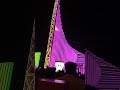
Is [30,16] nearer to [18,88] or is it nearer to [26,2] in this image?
[26,2]

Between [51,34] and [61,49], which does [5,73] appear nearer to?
[51,34]

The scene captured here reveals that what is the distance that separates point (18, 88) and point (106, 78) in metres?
1.31

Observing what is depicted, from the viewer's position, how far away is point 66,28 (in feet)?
17.5

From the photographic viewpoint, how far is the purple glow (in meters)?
5.24

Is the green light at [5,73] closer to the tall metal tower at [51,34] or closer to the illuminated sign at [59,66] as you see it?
the illuminated sign at [59,66]

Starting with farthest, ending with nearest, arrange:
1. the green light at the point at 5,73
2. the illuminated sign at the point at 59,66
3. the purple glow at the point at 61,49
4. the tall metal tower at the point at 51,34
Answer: the purple glow at the point at 61,49, the tall metal tower at the point at 51,34, the illuminated sign at the point at 59,66, the green light at the point at 5,73

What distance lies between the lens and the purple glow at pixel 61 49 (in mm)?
5242

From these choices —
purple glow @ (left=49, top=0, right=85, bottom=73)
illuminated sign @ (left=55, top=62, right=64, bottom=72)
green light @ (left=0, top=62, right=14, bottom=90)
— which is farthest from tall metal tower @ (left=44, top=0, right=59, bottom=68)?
green light @ (left=0, top=62, right=14, bottom=90)

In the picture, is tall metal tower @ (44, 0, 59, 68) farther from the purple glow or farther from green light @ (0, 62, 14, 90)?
green light @ (0, 62, 14, 90)

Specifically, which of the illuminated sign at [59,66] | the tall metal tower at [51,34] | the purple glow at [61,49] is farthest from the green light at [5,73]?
the purple glow at [61,49]

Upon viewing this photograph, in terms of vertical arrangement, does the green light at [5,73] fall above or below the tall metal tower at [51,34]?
below

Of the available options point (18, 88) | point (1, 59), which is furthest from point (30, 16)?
point (18, 88)

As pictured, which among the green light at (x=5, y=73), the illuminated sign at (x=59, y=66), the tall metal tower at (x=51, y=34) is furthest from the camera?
the tall metal tower at (x=51, y=34)

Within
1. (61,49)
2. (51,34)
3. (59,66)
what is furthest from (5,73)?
(61,49)
